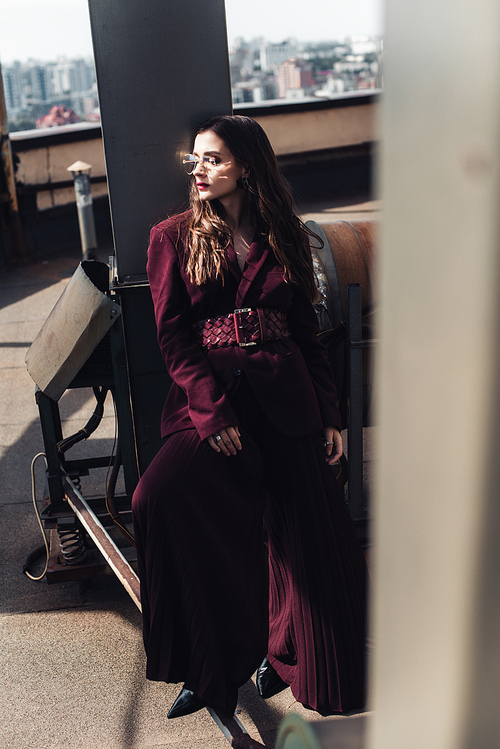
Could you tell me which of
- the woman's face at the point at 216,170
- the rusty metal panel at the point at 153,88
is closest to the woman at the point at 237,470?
the woman's face at the point at 216,170

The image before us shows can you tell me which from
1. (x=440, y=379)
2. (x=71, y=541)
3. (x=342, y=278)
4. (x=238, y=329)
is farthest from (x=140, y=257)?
(x=440, y=379)

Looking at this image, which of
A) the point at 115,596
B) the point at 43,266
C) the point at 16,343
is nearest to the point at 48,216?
the point at 43,266

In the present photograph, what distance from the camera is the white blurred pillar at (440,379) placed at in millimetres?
374

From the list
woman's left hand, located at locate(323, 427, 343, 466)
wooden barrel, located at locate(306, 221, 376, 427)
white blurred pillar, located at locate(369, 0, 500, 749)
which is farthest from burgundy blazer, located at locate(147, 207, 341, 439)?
white blurred pillar, located at locate(369, 0, 500, 749)

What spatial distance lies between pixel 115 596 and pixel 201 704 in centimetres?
87

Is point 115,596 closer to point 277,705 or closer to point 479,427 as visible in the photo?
point 277,705

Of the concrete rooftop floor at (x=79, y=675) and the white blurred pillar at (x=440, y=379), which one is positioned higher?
the white blurred pillar at (x=440, y=379)

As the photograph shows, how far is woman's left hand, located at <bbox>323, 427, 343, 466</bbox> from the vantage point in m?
2.51

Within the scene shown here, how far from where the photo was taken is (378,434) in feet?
1.47

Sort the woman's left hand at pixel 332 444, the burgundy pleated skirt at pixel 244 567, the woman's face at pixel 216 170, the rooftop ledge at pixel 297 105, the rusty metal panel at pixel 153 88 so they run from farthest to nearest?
the rooftop ledge at pixel 297 105 < the rusty metal panel at pixel 153 88 < the woman's left hand at pixel 332 444 < the woman's face at pixel 216 170 < the burgundy pleated skirt at pixel 244 567

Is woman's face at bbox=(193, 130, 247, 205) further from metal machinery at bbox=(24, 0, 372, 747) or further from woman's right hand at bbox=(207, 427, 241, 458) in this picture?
woman's right hand at bbox=(207, 427, 241, 458)

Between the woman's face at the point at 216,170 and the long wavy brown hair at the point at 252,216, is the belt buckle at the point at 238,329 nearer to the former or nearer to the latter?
the long wavy brown hair at the point at 252,216

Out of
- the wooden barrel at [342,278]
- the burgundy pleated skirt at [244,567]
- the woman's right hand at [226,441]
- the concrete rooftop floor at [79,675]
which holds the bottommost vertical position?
the concrete rooftop floor at [79,675]

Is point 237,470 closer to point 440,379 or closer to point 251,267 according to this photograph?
point 251,267
